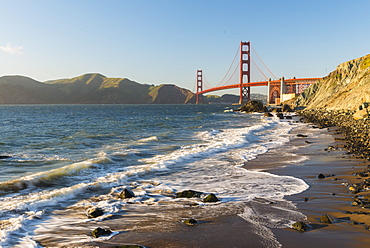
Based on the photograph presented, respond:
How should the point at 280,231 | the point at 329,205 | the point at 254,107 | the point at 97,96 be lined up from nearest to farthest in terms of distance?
the point at 280,231, the point at 329,205, the point at 254,107, the point at 97,96

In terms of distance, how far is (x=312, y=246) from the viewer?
12.8ft

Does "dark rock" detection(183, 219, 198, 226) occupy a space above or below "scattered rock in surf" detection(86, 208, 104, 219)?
above

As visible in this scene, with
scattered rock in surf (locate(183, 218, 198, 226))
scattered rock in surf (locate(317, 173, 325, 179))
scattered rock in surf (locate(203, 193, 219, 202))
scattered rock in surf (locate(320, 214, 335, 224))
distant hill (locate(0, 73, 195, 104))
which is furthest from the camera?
distant hill (locate(0, 73, 195, 104))

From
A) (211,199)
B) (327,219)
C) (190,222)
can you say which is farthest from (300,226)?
(211,199)

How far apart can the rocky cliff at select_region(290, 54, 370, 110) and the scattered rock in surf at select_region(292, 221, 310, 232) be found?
30771 millimetres

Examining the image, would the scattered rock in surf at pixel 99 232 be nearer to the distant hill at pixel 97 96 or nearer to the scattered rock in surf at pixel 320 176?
the scattered rock in surf at pixel 320 176

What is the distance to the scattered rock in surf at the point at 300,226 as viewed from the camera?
14.6 feet

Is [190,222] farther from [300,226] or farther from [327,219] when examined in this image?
[327,219]

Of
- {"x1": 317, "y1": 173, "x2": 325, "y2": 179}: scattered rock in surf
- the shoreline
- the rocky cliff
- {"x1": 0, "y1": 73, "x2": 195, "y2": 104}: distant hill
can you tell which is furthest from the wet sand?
{"x1": 0, "y1": 73, "x2": 195, "y2": 104}: distant hill

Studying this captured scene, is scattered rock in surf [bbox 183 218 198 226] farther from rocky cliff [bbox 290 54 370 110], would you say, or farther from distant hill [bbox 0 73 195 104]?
distant hill [bbox 0 73 195 104]

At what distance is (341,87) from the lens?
165 ft

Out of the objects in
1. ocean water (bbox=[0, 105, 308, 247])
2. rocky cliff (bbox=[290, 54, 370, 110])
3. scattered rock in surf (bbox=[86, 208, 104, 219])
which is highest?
rocky cliff (bbox=[290, 54, 370, 110])

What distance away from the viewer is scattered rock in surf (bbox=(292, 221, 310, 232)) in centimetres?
444

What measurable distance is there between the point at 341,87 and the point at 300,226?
5200cm
